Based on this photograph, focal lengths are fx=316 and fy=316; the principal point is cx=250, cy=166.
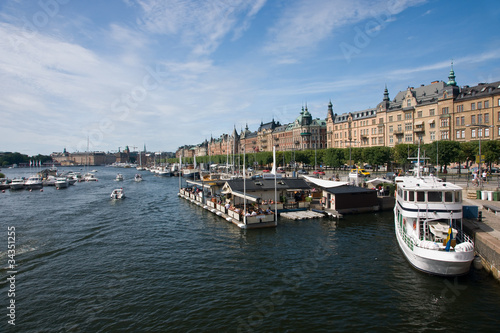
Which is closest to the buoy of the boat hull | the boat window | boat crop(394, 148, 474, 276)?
boat crop(394, 148, 474, 276)

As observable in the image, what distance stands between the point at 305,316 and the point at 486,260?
44.3ft

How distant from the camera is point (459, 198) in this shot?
21.9 meters

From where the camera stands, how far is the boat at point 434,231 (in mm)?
18734

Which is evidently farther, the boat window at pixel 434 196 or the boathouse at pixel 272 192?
the boathouse at pixel 272 192

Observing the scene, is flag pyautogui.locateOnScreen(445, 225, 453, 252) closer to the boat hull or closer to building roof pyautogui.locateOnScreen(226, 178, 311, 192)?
the boat hull

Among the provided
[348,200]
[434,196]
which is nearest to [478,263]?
[434,196]

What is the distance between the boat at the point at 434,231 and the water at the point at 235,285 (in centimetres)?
112

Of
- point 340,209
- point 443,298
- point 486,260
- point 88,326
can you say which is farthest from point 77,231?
point 486,260

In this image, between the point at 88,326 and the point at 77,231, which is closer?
the point at 88,326

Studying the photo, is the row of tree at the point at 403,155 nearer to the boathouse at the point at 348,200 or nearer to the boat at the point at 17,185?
the boathouse at the point at 348,200

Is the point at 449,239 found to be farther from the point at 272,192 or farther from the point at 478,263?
the point at 272,192

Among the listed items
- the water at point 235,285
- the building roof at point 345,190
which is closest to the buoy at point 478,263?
the water at point 235,285

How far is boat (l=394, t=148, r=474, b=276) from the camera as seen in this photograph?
18.7 meters

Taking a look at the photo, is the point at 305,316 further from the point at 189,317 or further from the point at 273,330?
the point at 189,317
